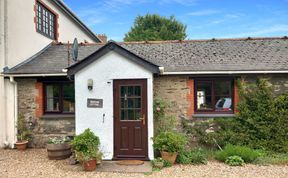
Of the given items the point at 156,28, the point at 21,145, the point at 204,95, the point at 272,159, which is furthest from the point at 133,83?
the point at 156,28

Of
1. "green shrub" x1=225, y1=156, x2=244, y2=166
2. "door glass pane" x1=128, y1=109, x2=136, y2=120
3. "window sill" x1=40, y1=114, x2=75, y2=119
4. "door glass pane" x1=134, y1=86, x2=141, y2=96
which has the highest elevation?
"door glass pane" x1=134, y1=86, x2=141, y2=96

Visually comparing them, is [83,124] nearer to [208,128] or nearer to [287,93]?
[208,128]

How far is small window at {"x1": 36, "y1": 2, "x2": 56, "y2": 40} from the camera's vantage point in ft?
40.8

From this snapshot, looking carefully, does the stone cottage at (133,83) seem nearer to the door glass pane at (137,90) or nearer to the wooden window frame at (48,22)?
the door glass pane at (137,90)

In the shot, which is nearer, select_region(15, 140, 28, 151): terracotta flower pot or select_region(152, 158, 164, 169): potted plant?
select_region(152, 158, 164, 169): potted plant

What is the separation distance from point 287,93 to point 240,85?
1.65 metres

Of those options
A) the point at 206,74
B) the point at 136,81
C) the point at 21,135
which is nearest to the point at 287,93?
the point at 206,74

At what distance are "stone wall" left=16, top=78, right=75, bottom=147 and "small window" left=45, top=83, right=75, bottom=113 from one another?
0.32m

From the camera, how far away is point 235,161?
781 centimetres

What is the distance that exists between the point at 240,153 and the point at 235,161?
16.1 inches

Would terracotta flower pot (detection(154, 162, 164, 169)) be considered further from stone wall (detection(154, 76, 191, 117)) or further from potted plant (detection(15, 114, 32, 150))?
potted plant (detection(15, 114, 32, 150))

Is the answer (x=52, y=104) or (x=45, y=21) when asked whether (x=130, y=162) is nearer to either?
(x=52, y=104)

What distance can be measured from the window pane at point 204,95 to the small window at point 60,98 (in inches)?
196

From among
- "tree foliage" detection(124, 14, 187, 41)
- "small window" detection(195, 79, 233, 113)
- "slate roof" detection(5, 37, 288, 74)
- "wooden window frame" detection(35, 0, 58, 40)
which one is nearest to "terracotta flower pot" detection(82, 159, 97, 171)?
"slate roof" detection(5, 37, 288, 74)
